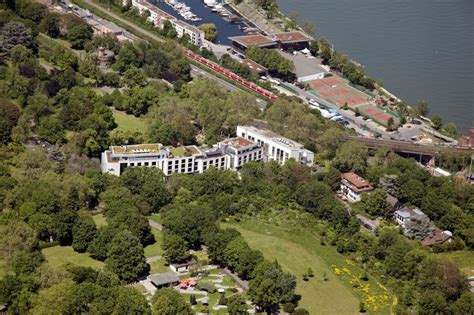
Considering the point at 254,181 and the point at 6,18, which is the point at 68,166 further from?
the point at 6,18

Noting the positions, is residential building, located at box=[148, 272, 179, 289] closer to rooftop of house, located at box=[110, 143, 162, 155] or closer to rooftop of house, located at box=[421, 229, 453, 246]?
rooftop of house, located at box=[110, 143, 162, 155]

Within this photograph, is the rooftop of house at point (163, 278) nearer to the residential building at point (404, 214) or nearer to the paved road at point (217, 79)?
the residential building at point (404, 214)

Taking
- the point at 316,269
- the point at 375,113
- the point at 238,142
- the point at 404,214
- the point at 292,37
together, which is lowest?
the point at 316,269

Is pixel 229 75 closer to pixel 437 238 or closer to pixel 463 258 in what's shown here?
pixel 437 238

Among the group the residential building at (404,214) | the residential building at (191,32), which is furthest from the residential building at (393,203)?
the residential building at (191,32)

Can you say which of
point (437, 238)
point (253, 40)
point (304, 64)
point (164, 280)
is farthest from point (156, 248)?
point (253, 40)

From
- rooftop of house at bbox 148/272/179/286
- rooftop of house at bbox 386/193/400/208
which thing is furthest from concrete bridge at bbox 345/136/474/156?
rooftop of house at bbox 148/272/179/286

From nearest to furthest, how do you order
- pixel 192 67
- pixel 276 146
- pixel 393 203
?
pixel 393 203 → pixel 276 146 → pixel 192 67

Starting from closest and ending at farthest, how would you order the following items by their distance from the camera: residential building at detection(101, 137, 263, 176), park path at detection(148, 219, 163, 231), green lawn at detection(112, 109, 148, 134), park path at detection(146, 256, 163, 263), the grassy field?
the grassy field, park path at detection(146, 256, 163, 263), park path at detection(148, 219, 163, 231), residential building at detection(101, 137, 263, 176), green lawn at detection(112, 109, 148, 134)
